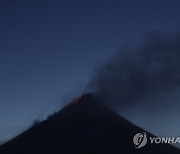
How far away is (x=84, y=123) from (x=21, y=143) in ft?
29.6

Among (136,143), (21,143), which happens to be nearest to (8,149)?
(21,143)

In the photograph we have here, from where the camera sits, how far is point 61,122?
4897 cm

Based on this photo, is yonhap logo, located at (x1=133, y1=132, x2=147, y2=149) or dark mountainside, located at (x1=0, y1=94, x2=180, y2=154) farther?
dark mountainside, located at (x1=0, y1=94, x2=180, y2=154)

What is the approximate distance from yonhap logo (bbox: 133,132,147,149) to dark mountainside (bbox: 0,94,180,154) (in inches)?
23.0

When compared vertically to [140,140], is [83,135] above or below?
above

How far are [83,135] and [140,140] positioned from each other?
907 centimetres

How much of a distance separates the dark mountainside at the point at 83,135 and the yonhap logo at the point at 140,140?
1.92ft

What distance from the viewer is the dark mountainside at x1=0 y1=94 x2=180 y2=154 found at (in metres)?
42.1

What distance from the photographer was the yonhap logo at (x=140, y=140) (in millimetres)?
39912

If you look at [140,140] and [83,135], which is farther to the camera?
[83,135]

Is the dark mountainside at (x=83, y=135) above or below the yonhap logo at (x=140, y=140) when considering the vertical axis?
above

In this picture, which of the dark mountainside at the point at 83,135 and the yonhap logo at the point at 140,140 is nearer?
the yonhap logo at the point at 140,140

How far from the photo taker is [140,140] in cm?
3997

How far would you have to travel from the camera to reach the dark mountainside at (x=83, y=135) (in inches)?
1656
